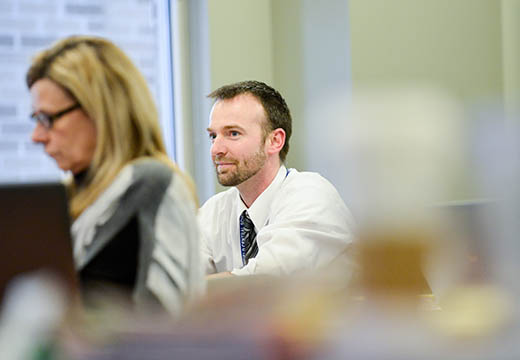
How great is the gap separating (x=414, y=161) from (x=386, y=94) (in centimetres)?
2

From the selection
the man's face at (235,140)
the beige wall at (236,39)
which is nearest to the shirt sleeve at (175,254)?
the man's face at (235,140)

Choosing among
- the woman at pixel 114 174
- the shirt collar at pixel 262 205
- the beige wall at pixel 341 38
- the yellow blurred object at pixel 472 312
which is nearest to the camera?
the yellow blurred object at pixel 472 312

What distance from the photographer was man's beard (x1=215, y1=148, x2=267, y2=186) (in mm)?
623

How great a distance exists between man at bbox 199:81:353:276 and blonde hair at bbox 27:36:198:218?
0.91 ft

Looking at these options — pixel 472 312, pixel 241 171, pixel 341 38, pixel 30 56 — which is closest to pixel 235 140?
pixel 241 171

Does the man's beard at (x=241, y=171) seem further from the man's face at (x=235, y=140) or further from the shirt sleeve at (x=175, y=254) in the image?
the shirt sleeve at (x=175, y=254)

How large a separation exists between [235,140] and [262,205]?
0.24m

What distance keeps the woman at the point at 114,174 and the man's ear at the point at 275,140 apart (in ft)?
2.00

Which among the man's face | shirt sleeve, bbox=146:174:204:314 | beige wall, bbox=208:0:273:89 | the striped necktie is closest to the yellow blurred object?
shirt sleeve, bbox=146:174:204:314

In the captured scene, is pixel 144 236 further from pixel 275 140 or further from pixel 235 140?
pixel 275 140

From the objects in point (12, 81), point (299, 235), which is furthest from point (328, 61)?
point (12, 81)

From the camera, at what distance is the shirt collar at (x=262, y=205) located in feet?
2.88

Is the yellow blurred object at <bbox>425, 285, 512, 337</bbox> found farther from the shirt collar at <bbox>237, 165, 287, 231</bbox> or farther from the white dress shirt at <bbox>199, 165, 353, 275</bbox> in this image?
the shirt collar at <bbox>237, 165, 287, 231</bbox>

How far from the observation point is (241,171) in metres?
0.69
